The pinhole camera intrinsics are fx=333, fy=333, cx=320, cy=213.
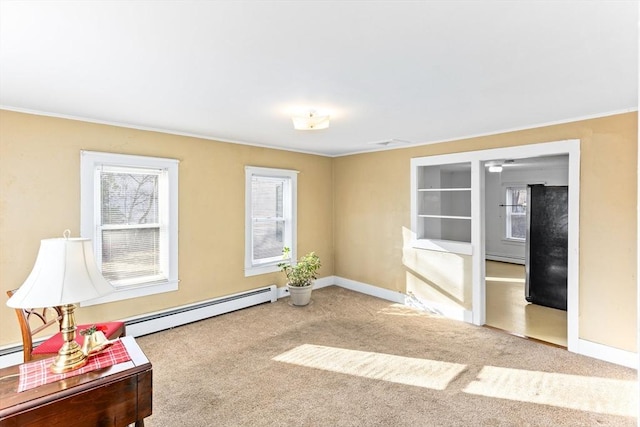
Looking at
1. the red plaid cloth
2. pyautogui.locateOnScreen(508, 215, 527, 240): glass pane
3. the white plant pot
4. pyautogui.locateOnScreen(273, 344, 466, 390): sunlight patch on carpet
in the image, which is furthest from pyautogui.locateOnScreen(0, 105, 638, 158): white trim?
pyautogui.locateOnScreen(508, 215, 527, 240): glass pane

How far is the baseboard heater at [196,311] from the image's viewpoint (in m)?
3.69

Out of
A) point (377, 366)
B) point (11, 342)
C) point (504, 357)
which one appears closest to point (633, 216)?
point (504, 357)

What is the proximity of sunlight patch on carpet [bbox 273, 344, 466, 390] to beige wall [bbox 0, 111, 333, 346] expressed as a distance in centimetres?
172

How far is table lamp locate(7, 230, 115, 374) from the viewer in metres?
1.58

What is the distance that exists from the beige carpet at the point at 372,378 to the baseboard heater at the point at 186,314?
12cm

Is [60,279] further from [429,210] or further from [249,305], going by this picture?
[429,210]

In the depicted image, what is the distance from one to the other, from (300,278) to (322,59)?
347 centimetres

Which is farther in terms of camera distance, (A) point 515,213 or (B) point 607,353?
(A) point 515,213

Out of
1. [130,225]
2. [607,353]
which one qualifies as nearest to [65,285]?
[130,225]

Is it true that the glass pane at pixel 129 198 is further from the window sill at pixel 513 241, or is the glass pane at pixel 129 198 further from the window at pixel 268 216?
the window sill at pixel 513 241

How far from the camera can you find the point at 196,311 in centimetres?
412

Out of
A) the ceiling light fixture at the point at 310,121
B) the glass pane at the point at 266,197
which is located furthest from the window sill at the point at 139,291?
the ceiling light fixture at the point at 310,121

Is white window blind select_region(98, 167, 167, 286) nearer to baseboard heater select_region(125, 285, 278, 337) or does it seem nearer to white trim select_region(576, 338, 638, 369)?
baseboard heater select_region(125, 285, 278, 337)

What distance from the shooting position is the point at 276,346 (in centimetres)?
342
